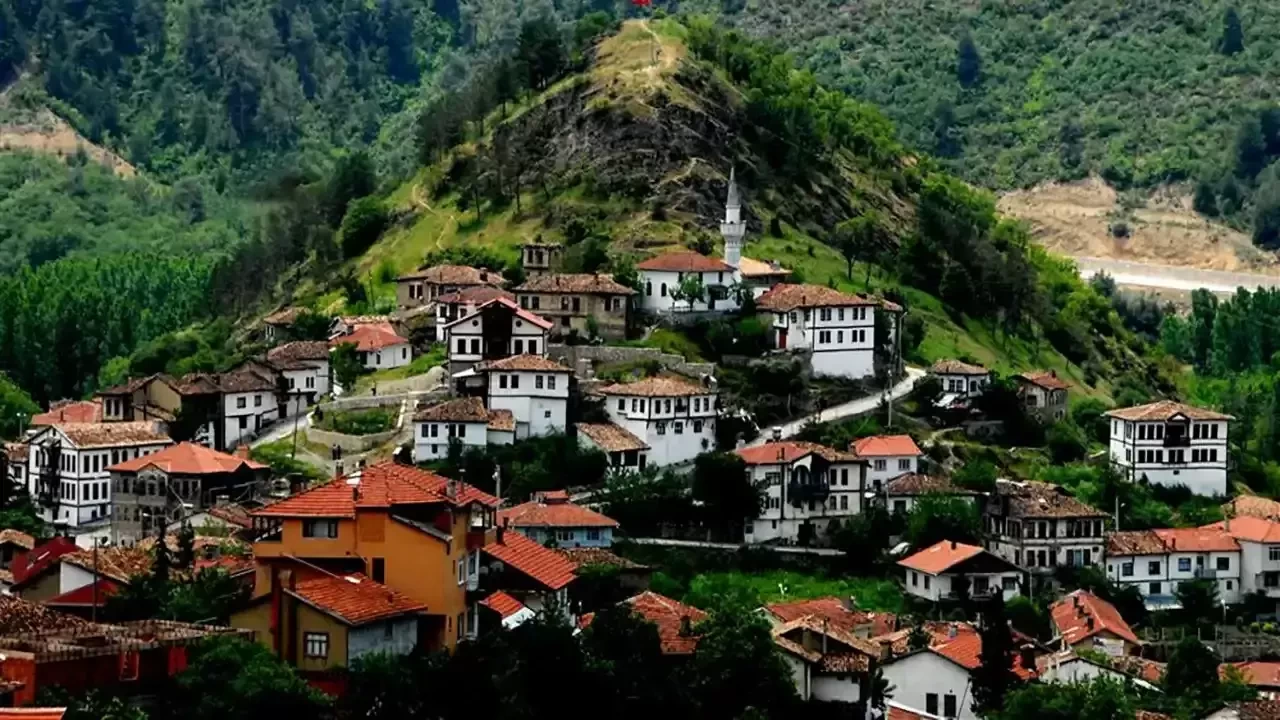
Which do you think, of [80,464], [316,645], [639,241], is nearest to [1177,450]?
[639,241]

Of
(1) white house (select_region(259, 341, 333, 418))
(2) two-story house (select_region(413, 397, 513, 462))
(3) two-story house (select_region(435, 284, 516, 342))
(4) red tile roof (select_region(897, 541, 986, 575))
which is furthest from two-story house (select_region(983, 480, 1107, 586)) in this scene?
(1) white house (select_region(259, 341, 333, 418))

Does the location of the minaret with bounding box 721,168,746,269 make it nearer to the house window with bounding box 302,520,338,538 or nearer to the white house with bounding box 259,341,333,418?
the white house with bounding box 259,341,333,418

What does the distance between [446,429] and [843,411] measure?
1624cm

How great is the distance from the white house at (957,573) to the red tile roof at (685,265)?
2196cm

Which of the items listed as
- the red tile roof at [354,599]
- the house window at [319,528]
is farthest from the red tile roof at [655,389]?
the red tile roof at [354,599]

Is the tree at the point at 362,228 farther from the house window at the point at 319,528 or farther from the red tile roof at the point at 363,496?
the house window at the point at 319,528

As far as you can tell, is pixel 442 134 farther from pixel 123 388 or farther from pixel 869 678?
pixel 869 678

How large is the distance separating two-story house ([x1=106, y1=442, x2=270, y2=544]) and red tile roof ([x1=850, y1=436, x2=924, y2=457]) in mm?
19736

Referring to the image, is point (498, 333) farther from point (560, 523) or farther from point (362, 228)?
point (362, 228)

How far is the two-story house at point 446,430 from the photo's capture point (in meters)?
99.7

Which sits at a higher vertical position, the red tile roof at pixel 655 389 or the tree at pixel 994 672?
the red tile roof at pixel 655 389

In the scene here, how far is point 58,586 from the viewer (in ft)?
252

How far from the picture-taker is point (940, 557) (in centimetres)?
9394

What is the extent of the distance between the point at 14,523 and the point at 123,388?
36.9 ft
